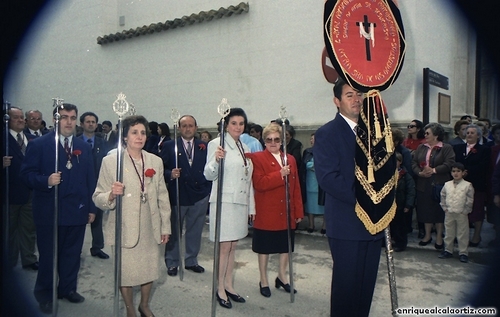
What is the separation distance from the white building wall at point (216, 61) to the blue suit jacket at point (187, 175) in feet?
12.9

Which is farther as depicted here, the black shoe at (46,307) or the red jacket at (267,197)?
the red jacket at (267,197)

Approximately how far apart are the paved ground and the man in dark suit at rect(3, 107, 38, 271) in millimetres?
203

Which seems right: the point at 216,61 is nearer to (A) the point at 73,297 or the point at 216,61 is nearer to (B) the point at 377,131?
(A) the point at 73,297

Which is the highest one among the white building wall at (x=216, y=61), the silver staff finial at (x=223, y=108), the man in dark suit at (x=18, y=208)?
the white building wall at (x=216, y=61)

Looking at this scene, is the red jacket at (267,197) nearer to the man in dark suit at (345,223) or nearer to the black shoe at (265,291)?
the black shoe at (265,291)

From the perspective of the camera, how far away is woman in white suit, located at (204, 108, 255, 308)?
4.08 m

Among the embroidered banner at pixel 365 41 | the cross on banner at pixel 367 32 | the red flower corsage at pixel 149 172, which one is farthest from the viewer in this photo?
the red flower corsage at pixel 149 172

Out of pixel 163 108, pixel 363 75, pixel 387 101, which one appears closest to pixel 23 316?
pixel 363 75

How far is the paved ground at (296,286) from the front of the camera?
402cm

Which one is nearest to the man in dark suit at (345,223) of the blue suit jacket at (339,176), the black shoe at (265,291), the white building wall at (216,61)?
the blue suit jacket at (339,176)

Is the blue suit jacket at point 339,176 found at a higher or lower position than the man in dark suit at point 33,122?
lower

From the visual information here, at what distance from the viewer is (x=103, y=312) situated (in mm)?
4004

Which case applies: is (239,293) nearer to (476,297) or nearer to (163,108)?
(476,297)

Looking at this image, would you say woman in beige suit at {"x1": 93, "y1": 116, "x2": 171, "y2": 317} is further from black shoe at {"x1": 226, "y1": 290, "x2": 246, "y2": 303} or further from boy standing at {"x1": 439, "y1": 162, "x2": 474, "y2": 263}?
boy standing at {"x1": 439, "y1": 162, "x2": 474, "y2": 263}
